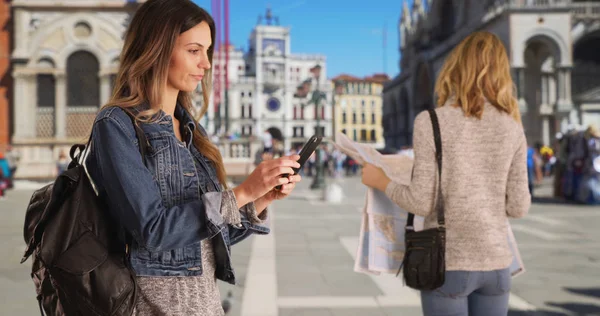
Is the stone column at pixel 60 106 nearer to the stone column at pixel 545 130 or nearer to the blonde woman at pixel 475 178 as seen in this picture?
the blonde woman at pixel 475 178

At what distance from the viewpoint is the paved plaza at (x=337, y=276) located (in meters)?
4.84

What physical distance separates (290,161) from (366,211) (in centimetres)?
132

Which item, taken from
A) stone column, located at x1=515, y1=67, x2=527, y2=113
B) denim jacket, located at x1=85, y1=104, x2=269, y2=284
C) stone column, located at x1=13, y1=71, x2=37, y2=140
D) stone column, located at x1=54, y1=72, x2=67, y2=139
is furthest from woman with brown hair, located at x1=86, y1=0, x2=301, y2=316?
stone column, located at x1=515, y1=67, x2=527, y2=113

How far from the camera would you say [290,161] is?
1.58 m

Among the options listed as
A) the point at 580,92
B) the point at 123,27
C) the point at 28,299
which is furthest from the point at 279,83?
the point at 28,299

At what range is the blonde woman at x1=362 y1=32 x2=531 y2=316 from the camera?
2416 millimetres

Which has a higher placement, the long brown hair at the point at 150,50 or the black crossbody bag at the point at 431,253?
the long brown hair at the point at 150,50

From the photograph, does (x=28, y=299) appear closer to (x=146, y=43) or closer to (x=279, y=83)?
(x=146, y=43)

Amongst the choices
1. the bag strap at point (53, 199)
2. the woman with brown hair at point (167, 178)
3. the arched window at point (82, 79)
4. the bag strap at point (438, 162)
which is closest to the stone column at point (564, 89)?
the arched window at point (82, 79)

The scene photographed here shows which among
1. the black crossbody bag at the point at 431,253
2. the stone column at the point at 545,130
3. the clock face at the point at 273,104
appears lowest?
the black crossbody bag at the point at 431,253

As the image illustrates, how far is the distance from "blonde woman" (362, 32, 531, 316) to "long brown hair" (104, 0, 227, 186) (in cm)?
117

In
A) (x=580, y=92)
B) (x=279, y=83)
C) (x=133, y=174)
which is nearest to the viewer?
(x=133, y=174)

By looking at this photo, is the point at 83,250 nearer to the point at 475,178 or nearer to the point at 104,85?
the point at 475,178

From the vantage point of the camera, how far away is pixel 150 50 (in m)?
1.64
